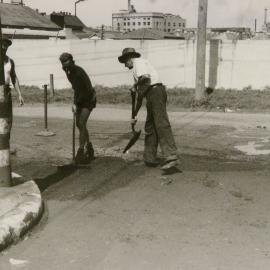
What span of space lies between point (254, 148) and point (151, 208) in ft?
13.9

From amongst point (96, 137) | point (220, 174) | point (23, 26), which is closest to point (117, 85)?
point (96, 137)

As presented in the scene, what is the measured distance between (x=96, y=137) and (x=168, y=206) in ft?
16.3

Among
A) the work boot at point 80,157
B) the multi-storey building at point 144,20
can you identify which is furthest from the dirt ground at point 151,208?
the multi-storey building at point 144,20

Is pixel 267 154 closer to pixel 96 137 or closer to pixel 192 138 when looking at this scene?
pixel 192 138

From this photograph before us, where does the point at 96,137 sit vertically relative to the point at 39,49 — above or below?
below

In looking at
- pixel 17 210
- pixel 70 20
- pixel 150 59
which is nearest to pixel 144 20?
pixel 70 20

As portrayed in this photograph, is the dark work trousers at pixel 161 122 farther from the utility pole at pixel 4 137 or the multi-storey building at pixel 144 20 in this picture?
the multi-storey building at pixel 144 20

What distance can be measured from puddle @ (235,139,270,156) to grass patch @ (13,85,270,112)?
204 inches

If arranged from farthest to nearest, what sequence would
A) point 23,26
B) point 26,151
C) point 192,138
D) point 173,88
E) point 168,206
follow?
point 23,26
point 173,88
point 192,138
point 26,151
point 168,206

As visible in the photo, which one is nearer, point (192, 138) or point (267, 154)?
point (267, 154)

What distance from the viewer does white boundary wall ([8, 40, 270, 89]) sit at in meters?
18.9

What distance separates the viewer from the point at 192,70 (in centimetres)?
1970

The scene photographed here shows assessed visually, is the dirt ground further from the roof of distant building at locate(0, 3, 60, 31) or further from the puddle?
the roof of distant building at locate(0, 3, 60, 31)

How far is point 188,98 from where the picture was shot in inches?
667
